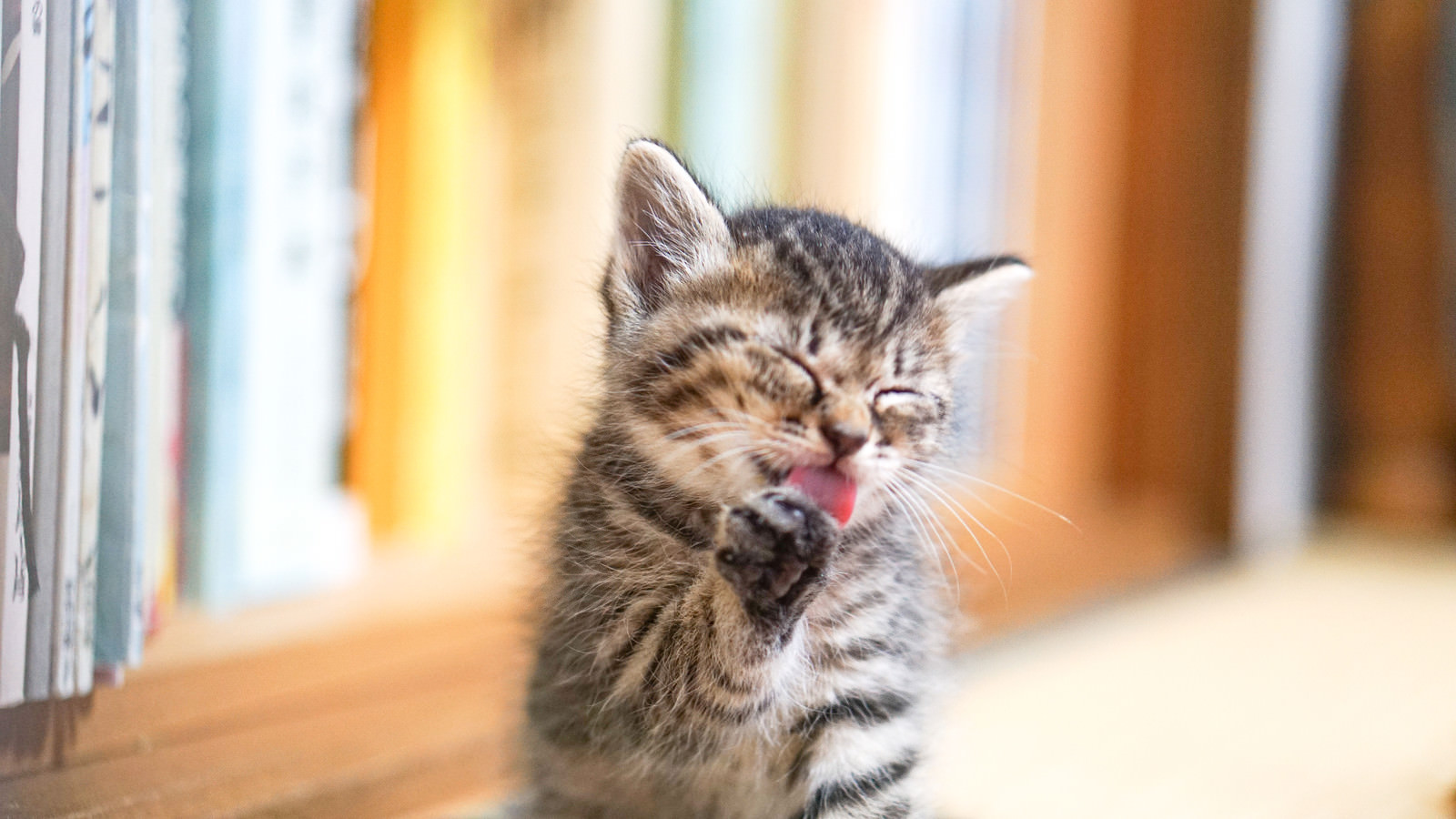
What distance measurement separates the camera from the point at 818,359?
1.95 ft

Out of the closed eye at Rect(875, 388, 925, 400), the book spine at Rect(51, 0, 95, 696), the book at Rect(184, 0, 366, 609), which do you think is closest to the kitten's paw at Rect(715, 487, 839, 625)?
the closed eye at Rect(875, 388, 925, 400)

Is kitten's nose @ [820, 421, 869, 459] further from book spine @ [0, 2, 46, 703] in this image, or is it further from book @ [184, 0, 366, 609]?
book @ [184, 0, 366, 609]

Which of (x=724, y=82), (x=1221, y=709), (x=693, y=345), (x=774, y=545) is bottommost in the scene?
(x=1221, y=709)

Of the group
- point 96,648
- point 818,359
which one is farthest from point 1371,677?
point 96,648

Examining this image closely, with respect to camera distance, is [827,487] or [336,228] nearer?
[827,487]

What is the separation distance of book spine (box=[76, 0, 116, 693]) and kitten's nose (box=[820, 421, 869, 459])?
403 mm

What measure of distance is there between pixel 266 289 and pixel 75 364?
30cm

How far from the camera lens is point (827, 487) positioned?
567mm

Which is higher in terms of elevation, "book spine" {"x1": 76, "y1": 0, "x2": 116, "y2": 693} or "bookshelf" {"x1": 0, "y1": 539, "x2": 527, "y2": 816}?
"book spine" {"x1": 76, "y1": 0, "x2": 116, "y2": 693}

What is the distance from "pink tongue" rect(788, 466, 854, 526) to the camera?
22.1 inches

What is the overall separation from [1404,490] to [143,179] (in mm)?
1807

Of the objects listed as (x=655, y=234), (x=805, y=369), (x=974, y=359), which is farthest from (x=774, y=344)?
(x=974, y=359)

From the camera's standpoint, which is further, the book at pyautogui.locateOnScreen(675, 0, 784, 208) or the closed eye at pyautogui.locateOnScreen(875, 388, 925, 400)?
the book at pyautogui.locateOnScreen(675, 0, 784, 208)

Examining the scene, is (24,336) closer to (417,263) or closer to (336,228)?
(336,228)
